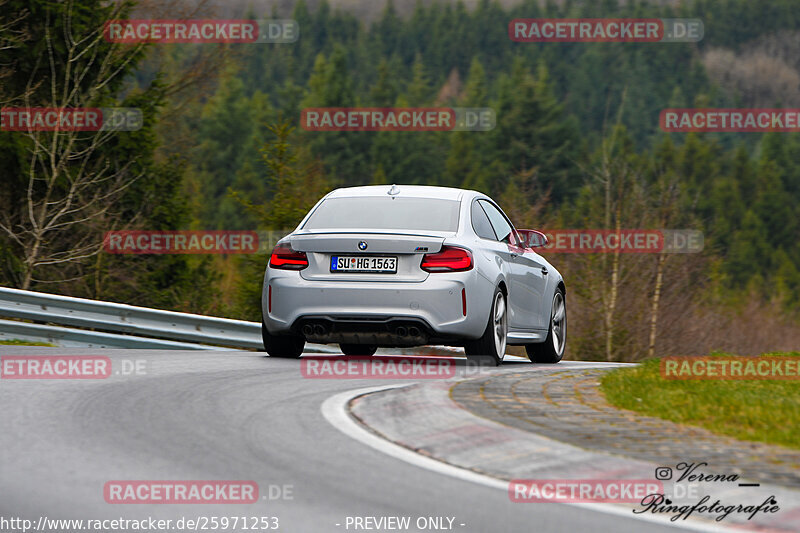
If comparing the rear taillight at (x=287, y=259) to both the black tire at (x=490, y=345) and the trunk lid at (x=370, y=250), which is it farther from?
the black tire at (x=490, y=345)

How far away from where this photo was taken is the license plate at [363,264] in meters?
10.1

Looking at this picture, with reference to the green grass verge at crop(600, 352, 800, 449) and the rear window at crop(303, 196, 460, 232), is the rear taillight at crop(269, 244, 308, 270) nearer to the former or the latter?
the rear window at crop(303, 196, 460, 232)

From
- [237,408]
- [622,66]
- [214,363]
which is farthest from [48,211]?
[622,66]

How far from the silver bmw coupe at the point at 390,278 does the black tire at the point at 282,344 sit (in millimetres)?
12

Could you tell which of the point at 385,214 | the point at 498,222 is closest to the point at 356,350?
the point at 498,222

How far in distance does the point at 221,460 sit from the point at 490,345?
17.0ft

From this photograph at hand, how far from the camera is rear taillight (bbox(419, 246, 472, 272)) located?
10.1m

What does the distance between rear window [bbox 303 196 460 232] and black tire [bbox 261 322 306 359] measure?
1.07 metres

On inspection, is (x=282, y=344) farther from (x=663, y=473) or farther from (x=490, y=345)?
(x=663, y=473)

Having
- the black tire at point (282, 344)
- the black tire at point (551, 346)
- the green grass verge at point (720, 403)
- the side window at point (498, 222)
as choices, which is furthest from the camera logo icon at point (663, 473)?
the black tire at point (551, 346)

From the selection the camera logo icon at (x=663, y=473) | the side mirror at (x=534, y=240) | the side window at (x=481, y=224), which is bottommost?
the camera logo icon at (x=663, y=473)

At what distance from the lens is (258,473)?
5.53 meters

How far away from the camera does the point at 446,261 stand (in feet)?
33.3

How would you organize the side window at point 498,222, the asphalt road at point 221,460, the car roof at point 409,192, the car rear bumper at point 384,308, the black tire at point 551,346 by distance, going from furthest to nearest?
the black tire at point 551,346
the side window at point 498,222
the car roof at point 409,192
the car rear bumper at point 384,308
the asphalt road at point 221,460
